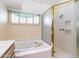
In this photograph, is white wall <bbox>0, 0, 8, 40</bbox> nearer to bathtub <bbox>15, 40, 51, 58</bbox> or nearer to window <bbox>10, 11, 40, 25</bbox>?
window <bbox>10, 11, 40, 25</bbox>

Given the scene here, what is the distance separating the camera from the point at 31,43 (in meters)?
2.48

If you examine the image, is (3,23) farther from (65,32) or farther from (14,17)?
(65,32)

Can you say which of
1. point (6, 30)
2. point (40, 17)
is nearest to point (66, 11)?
point (40, 17)

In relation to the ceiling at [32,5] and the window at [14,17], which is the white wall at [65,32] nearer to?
the ceiling at [32,5]

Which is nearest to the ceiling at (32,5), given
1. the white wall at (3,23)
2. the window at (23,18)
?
the window at (23,18)

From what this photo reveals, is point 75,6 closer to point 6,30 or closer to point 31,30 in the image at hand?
point 31,30

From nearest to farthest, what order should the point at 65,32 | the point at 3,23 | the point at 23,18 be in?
the point at 65,32, the point at 3,23, the point at 23,18

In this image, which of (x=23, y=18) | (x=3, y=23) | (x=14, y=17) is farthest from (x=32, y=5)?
(x=3, y=23)

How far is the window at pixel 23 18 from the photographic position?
2154mm

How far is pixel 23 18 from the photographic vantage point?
2.26 m

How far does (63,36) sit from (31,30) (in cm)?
82

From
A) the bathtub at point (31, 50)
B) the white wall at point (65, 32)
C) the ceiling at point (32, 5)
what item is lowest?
the bathtub at point (31, 50)

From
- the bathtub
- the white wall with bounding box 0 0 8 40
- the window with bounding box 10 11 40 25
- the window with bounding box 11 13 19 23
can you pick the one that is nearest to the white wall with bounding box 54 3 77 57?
the bathtub

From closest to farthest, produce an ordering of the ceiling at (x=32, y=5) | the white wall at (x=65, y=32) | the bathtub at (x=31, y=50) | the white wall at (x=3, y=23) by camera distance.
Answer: the white wall at (x=65, y=32) < the bathtub at (x=31, y=50) < the white wall at (x=3, y=23) < the ceiling at (x=32, y=5)
